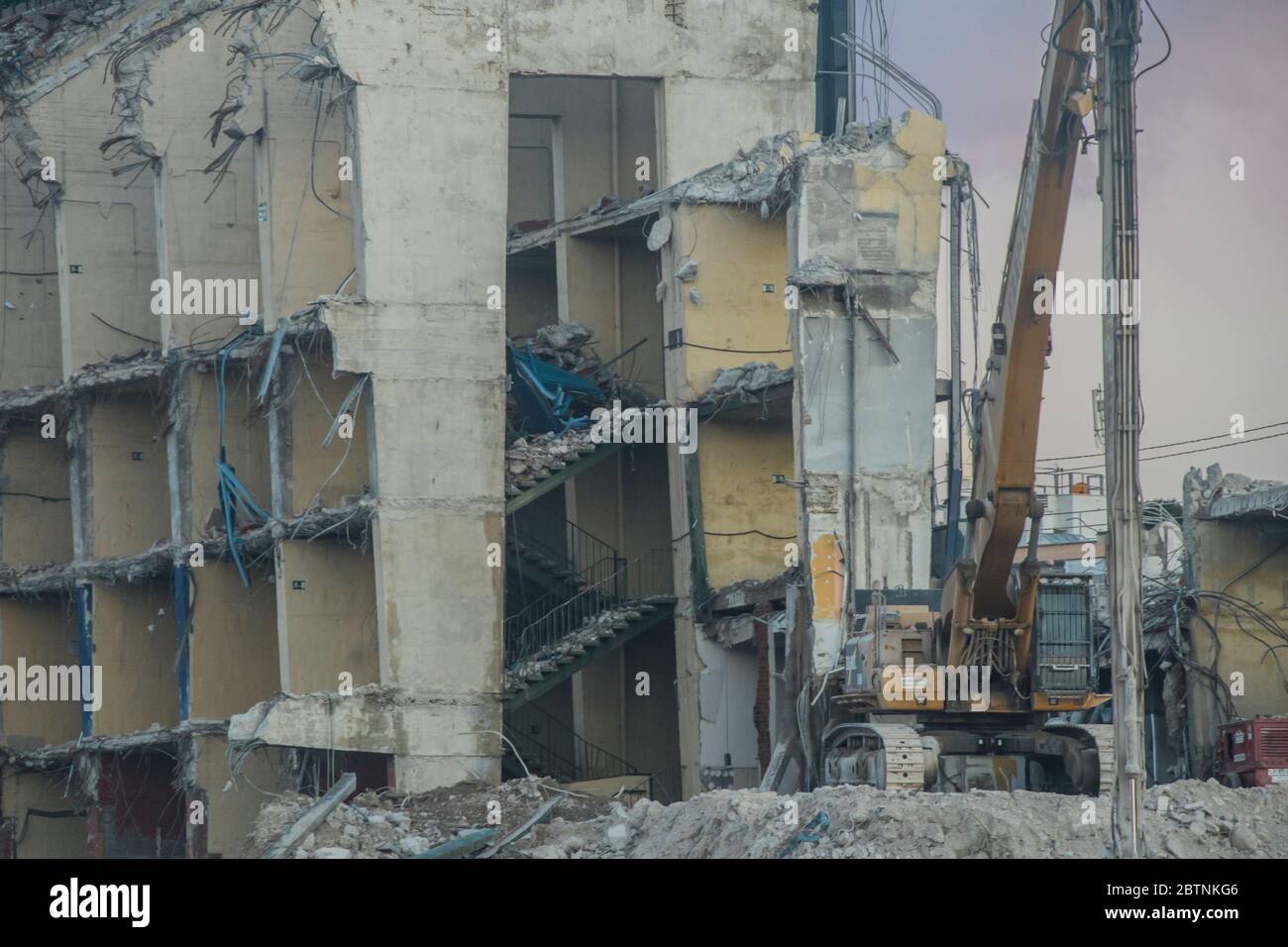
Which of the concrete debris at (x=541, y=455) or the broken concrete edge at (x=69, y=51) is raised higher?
the broken concrete edge at (x=69, y=51)

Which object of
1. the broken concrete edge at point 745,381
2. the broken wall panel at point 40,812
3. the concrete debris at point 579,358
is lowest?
the broken wall panel at point 40,812

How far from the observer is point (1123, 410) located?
22.4 metres

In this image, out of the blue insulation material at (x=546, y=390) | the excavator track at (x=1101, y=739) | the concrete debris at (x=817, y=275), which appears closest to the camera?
the excavator track at (x=1101, y=739)

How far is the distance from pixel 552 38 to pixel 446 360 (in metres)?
7.20

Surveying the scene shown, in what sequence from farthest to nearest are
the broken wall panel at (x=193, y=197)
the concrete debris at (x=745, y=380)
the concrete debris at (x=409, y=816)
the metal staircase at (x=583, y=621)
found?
the broken wall panel at (x=193, y=197)
the metal staircase at (x=583, y=621)
the concrete debris at (x=745, y=380)
the concrete debris at (x=409, y=816)

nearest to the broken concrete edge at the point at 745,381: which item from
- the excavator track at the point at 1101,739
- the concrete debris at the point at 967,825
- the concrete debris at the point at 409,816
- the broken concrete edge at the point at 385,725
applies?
the broken concrete edge at the point at 385,725

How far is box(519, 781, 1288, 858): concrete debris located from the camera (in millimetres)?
23000

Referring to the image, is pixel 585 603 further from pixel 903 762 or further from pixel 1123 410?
pixel 1123 410

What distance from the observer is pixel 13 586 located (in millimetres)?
49312

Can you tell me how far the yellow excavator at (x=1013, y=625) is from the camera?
89.1 feet

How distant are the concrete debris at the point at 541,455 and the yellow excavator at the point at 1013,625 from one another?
12567 millimetres

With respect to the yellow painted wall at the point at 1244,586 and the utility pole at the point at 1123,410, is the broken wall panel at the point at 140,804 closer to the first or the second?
the yellow painted wall at the point at 1244,586

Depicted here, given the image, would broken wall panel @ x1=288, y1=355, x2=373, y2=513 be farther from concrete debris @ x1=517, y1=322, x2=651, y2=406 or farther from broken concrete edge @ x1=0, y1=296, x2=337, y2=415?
concrete debris @ x1=517, y1=322, x2=651, y2=406

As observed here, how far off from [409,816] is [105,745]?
13456mm
